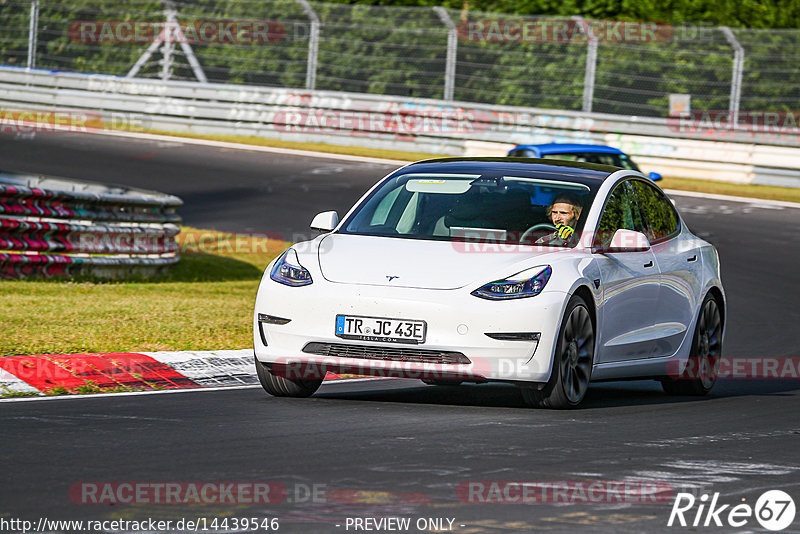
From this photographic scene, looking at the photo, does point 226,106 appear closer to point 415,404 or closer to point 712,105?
point 712,105

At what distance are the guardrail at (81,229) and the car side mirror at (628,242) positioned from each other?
23.0 ft

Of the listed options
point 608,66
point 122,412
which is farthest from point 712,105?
point 122,412

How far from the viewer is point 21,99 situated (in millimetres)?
32312

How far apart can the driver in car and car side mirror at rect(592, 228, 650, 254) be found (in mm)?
215

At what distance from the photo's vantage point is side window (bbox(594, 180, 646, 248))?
9391mm

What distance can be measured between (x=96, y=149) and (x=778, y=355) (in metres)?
17.8

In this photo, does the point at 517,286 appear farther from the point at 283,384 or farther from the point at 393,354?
the point at 283,384

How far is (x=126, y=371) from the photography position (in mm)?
9750

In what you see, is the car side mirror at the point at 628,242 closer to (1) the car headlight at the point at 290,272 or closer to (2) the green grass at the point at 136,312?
(1) the car headlight at the point at 290,272

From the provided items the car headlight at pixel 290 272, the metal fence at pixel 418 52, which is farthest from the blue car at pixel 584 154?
the car headlight at pixel 290 272

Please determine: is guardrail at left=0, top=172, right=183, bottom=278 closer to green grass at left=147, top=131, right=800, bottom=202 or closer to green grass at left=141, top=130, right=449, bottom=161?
green grass at left=147, top=131, right=800, bottom=202

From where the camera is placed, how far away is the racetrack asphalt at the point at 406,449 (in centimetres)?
573

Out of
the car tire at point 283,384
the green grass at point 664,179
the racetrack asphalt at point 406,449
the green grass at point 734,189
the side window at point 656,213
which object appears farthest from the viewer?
the green grass at point 664,179

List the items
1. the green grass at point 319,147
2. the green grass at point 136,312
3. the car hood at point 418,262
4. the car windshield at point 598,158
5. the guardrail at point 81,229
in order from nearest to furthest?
the car hood at point 418,262 → the green grass at point 136,312 → the guardrail at point 81,229 → the car windshield at point 598,158 → the green grass at point 319,147
